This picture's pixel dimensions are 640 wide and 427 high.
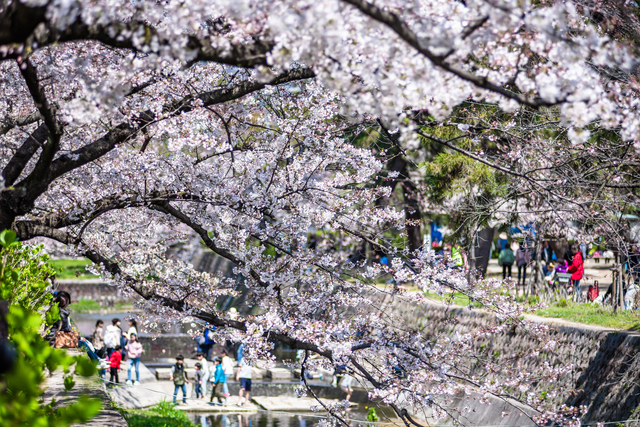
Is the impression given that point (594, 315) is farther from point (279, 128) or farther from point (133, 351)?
point (133, 351)

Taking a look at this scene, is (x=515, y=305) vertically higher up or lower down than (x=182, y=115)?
lower down

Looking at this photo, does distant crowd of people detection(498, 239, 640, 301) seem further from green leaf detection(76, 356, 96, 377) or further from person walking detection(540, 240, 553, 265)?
green leaf detection(76, 356, 96, 377)

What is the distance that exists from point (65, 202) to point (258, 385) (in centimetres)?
1198

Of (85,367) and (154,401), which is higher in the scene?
(85,367)

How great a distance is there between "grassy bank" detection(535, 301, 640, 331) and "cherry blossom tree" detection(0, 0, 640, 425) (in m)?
3.57

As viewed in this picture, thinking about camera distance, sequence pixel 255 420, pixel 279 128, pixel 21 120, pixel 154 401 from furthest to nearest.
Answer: pixel 154 401
pixel 255 420
pixel 279 128
pixel 21 120

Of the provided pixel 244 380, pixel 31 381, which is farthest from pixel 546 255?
pixel 31 381

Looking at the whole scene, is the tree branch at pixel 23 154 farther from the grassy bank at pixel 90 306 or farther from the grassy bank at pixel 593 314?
the grassy bank at pixel 90 306

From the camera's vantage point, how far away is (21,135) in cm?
782

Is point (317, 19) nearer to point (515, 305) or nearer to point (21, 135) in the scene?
point (515, 305)

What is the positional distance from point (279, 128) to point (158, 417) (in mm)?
7507

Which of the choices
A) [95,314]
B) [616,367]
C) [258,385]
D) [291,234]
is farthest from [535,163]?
[95,314]

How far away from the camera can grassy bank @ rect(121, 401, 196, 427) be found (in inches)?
418

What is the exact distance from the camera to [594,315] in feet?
38.8
